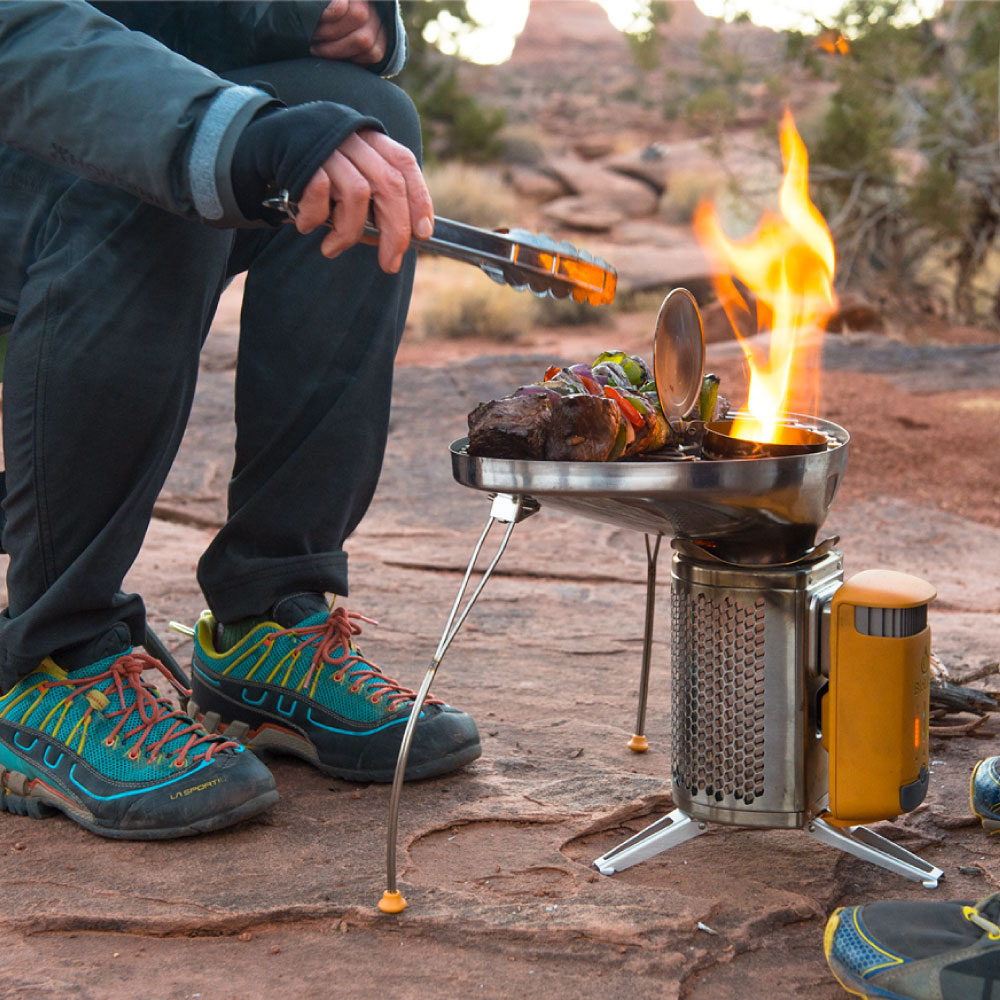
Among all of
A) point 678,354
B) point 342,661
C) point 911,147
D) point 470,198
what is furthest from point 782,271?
point 470,198

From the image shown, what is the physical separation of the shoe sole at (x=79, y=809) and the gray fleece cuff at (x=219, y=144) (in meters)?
0.77

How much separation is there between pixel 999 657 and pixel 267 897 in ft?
5.21

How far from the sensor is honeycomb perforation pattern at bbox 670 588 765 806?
1.48 m

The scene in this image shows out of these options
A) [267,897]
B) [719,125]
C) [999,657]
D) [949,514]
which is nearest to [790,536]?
[267,897]

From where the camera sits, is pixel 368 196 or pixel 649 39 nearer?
pixel 368 196

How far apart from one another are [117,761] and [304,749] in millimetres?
308

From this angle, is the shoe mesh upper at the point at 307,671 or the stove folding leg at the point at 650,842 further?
the shoe mesh upper at the point at 307,671

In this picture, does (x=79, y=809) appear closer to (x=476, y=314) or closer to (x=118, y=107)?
(x=118, y=107)

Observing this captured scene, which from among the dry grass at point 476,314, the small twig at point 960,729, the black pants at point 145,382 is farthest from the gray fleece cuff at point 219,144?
the dry grass at point 476,314

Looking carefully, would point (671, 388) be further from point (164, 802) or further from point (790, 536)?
point (164, 802)

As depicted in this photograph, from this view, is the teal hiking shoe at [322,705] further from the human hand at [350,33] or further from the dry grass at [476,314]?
the dry grass at [476,314]

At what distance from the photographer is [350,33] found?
191 cm

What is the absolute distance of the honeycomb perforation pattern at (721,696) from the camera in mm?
1483

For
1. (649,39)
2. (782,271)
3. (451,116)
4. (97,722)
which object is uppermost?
(649,39)
